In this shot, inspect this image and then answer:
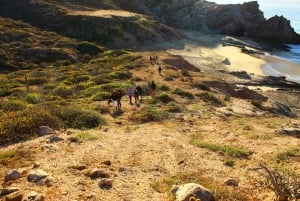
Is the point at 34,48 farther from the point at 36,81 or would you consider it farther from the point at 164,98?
the point at 164,98

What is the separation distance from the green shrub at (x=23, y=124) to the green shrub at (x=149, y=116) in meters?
5.09

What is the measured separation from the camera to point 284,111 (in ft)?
107

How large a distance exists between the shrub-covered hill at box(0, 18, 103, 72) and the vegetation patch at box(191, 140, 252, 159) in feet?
113

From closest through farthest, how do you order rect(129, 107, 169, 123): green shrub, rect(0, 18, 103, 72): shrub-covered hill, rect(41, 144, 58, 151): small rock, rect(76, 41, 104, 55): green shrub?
1. rect(41, 144, 58, 151): small rock
2. rect(129, 107, 169, 123): green shrub
3. rect(0, 18, 103, 72): shrub-covered hill
4. rect(76, 41, 104, 55): green shrub

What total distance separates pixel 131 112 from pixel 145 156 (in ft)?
31.8

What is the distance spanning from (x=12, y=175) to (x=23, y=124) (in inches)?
218

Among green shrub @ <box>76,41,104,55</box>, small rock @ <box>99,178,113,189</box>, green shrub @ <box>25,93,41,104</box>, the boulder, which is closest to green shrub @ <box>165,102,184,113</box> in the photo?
green shrub @ <box>25,93,41,104</box>

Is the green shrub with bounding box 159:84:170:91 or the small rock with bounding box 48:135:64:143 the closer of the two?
the small rock with bounding box 48:135:64:143

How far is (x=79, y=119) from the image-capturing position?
65.1ft

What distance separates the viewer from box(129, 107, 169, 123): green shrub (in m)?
22.5

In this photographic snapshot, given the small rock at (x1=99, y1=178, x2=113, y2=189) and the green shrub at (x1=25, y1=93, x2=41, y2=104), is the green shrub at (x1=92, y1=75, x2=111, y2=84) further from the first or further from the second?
the small rock at (x1=99, y1=178, x2=113, y2=189)

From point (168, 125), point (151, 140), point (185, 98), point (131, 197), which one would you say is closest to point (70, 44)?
point (185, 98)

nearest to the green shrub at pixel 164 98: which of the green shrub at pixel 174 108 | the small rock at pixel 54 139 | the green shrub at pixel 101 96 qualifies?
the green shrub at pixel 174 108

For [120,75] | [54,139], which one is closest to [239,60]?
[120,75]
